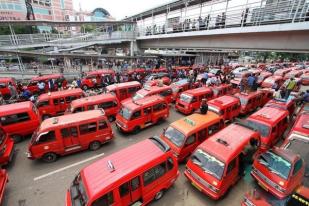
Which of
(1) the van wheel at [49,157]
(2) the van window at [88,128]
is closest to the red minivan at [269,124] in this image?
(2) the van window at [88,128]

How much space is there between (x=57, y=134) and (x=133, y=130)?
401 centimetres

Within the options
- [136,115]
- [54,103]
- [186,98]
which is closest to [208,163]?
[136,115]

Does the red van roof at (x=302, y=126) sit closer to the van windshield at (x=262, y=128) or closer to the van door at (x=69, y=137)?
the van windshield at (x=262, y=128)

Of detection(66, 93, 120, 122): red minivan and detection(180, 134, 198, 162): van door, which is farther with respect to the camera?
detection(66, 93, 120, 122): red minivan

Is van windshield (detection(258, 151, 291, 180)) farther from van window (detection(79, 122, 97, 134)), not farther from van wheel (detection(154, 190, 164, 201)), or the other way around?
van window (detection(79, 122, 97, 134))

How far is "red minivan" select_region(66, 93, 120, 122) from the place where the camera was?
1049 centimetres

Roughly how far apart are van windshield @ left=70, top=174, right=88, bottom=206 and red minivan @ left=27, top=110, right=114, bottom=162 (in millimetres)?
3352

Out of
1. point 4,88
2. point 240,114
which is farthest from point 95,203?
point 4,88

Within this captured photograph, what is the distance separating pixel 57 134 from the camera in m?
7.76

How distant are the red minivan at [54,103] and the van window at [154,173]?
9417 mm

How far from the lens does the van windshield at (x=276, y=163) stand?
563 centimetres

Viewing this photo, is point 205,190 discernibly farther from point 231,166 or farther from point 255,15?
point 255,15

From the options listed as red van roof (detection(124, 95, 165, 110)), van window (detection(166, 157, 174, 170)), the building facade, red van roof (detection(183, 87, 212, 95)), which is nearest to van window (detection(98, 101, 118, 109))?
red van roof (detection(124, 95, 165, 110))

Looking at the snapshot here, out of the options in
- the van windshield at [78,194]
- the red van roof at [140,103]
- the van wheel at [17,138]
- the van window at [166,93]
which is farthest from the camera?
the van window at [166,93]
